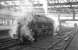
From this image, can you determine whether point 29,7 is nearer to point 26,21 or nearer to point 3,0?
point 26,21

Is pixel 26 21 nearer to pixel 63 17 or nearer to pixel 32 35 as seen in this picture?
pixel 32 35

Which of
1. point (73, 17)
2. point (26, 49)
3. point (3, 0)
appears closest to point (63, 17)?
point (73, 17)

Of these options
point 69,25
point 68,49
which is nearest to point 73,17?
point 69,25

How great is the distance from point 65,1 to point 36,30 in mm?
11865

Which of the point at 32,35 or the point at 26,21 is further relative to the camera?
the point at 32,35

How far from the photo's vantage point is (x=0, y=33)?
43.8ft

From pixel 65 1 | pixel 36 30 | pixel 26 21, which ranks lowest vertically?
pixel 36 30

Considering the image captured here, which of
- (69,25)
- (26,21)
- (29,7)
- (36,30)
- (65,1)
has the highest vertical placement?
(65,1)

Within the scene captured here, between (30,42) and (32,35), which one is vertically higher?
(32,35)

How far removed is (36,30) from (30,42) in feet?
3.84

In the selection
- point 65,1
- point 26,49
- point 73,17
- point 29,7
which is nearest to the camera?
point 26,49

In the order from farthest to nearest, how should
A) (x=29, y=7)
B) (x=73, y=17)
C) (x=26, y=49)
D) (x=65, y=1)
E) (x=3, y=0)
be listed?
(x=73, y=17)
(x=65, y=1)
(x=3, y=0)
(x=29, y=7)
(x=26, y=49)

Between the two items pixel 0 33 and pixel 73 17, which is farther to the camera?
pixel 73 17

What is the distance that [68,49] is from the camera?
25.8 feet
